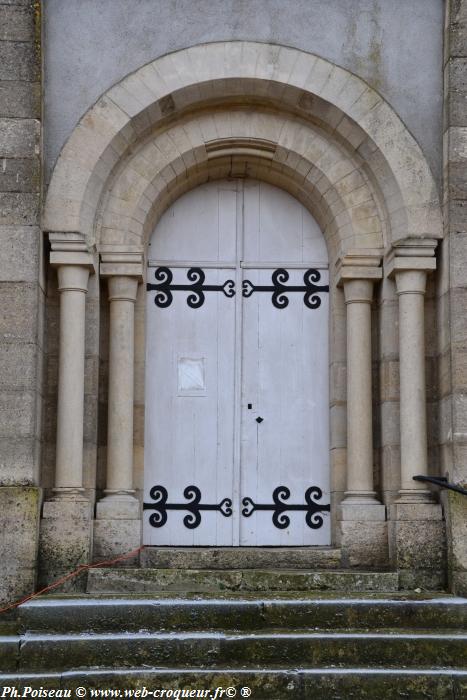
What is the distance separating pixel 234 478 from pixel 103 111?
2.83 m

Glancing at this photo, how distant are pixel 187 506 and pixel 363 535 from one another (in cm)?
133

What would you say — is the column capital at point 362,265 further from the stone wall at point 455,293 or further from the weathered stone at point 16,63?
the weathered stone at point 16,63

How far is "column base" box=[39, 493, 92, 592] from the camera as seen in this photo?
25.8ft

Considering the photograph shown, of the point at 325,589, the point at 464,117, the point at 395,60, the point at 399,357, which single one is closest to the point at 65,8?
the point at 395,60

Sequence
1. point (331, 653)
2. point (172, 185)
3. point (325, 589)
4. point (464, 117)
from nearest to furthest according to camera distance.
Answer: point (331, 653), point (325, 589), point (464, 117), point (172, 185)

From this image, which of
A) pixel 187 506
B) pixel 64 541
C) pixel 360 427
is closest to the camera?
pixel 64 541

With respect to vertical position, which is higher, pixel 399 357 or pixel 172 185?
pixel 172 185

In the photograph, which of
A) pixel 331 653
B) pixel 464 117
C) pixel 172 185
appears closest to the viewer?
pixel 331 653

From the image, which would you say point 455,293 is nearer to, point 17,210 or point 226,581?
point 226,581

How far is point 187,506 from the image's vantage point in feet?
28.7

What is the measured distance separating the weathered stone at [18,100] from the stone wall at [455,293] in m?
2.90

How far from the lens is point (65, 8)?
850 cm

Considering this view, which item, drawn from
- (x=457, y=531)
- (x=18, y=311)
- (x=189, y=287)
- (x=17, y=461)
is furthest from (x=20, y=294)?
(x=457, y=531)

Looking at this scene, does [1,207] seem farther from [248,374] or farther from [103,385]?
[248,374]
